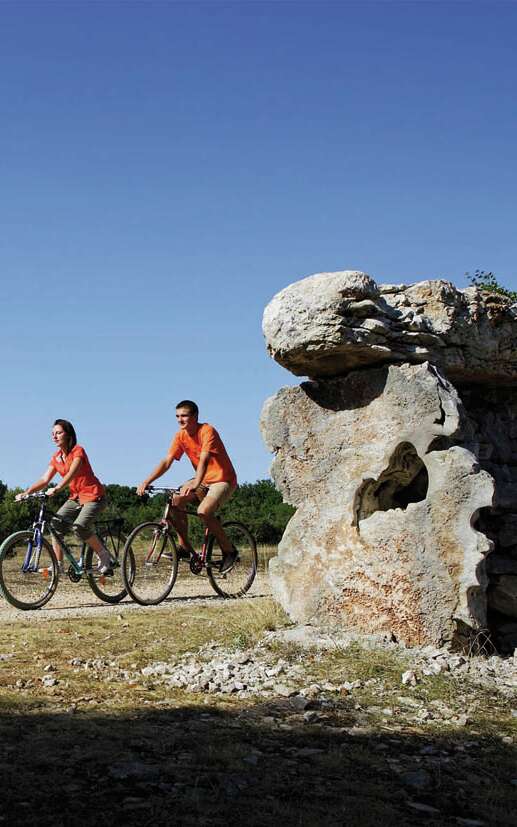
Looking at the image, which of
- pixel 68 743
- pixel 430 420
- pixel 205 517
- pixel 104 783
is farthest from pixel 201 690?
pixel 205 517

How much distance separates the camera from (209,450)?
11.1 metres

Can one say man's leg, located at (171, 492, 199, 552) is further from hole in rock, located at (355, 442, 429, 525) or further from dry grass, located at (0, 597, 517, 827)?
dry grass, located at (0, 597, 517, 827)

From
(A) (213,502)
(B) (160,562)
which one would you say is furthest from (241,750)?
(B) (160,562)

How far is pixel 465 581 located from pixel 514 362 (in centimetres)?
279

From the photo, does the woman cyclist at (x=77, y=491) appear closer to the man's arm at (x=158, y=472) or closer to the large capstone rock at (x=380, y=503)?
the man's arm at (x=158, y=472)

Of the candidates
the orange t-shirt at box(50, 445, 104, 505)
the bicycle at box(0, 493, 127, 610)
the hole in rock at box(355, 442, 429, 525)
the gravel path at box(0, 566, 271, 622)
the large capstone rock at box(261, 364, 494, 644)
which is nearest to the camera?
the large capstone rock at box(261, 364, 494, 644)

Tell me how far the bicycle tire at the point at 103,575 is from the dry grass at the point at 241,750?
3.67 m

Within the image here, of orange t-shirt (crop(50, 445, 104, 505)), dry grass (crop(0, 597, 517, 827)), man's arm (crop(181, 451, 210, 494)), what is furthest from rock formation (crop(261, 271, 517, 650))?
orange t-shirt (crop(50, 445, 104, 505))

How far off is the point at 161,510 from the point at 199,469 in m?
8.67

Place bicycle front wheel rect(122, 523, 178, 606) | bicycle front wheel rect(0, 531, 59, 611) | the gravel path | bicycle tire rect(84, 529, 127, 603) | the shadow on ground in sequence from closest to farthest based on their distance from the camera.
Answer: the shadow on ground < the gravel path < bicycle front wheel rect(0, 531, 59, 611) < bicycle front wheel rect(122, 523, 178, 606) < bicycle tire rect(84, 529, 127, 603)

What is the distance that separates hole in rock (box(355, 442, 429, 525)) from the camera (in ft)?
26.9

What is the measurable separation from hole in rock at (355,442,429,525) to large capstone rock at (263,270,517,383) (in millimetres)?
887

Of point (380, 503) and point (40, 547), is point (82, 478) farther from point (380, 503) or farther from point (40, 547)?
point (380, 503)

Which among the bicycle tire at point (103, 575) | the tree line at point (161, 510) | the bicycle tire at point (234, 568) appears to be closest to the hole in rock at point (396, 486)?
the bicycle tire at point (234, 568)
